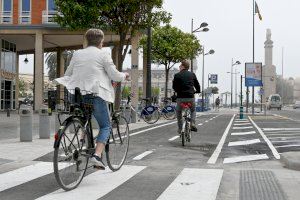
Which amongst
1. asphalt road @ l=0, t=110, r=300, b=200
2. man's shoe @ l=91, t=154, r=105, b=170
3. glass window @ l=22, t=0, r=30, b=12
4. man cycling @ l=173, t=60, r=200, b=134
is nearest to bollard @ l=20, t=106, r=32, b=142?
asphalt road @ l=0, t=110, r=300, b=200

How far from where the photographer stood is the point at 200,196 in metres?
4.95

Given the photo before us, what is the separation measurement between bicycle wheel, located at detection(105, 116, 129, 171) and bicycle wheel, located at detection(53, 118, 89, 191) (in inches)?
29.9

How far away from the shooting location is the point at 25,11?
35938 millimetres

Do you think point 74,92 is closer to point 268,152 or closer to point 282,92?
Answer: point 268,152

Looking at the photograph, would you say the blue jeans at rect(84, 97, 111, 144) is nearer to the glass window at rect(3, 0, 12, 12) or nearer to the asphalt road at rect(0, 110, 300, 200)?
the asphalt road at rect(0, 110, 300, 200)

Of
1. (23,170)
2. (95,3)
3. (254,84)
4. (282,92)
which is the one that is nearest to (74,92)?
(23,170)

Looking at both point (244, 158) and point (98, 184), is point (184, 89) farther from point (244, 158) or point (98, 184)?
point (98, 184)

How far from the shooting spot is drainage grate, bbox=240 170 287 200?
5008mm

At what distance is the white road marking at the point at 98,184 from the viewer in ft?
15.8

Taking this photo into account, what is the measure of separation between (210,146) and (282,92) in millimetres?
130544

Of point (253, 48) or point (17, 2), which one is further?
point (253, 48)

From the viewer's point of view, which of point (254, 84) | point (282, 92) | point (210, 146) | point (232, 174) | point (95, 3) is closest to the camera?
point (232, 174)

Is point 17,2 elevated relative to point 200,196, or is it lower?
elevated

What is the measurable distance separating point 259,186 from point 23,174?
3.02m
